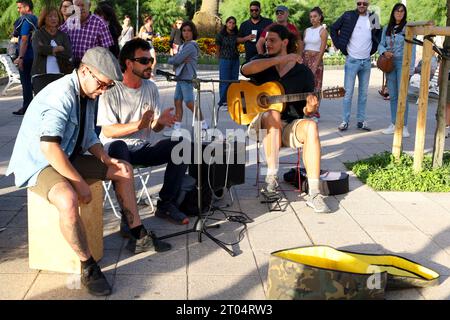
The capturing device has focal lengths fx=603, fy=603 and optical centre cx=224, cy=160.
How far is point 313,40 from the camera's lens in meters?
9.42

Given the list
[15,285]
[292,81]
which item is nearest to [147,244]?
[15,285]

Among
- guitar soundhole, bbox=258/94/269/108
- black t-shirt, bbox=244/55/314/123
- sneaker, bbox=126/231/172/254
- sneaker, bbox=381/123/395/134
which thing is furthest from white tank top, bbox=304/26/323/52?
sneaker, bbox=126/231/172/254

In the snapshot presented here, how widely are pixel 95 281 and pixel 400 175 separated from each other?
368cm

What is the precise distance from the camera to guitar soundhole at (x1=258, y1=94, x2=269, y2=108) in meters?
5.54

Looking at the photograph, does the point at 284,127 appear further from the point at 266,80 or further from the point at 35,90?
the point at 35,90

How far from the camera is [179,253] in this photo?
410cm

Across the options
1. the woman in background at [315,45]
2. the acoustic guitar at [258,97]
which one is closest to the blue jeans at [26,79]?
the woman in background at [315,45]

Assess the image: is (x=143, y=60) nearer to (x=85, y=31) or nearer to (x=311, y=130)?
(x=311, y=130)

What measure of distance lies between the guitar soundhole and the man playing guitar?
13cm

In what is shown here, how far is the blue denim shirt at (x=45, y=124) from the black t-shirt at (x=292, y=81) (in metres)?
2.36

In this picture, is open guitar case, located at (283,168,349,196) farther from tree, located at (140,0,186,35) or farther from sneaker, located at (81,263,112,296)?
tree, located at (140,0,186,35)

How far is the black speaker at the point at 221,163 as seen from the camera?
4961mm

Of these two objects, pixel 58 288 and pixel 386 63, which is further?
pixel 386 63

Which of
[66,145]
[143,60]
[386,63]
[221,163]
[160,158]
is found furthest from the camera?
[386,63]
